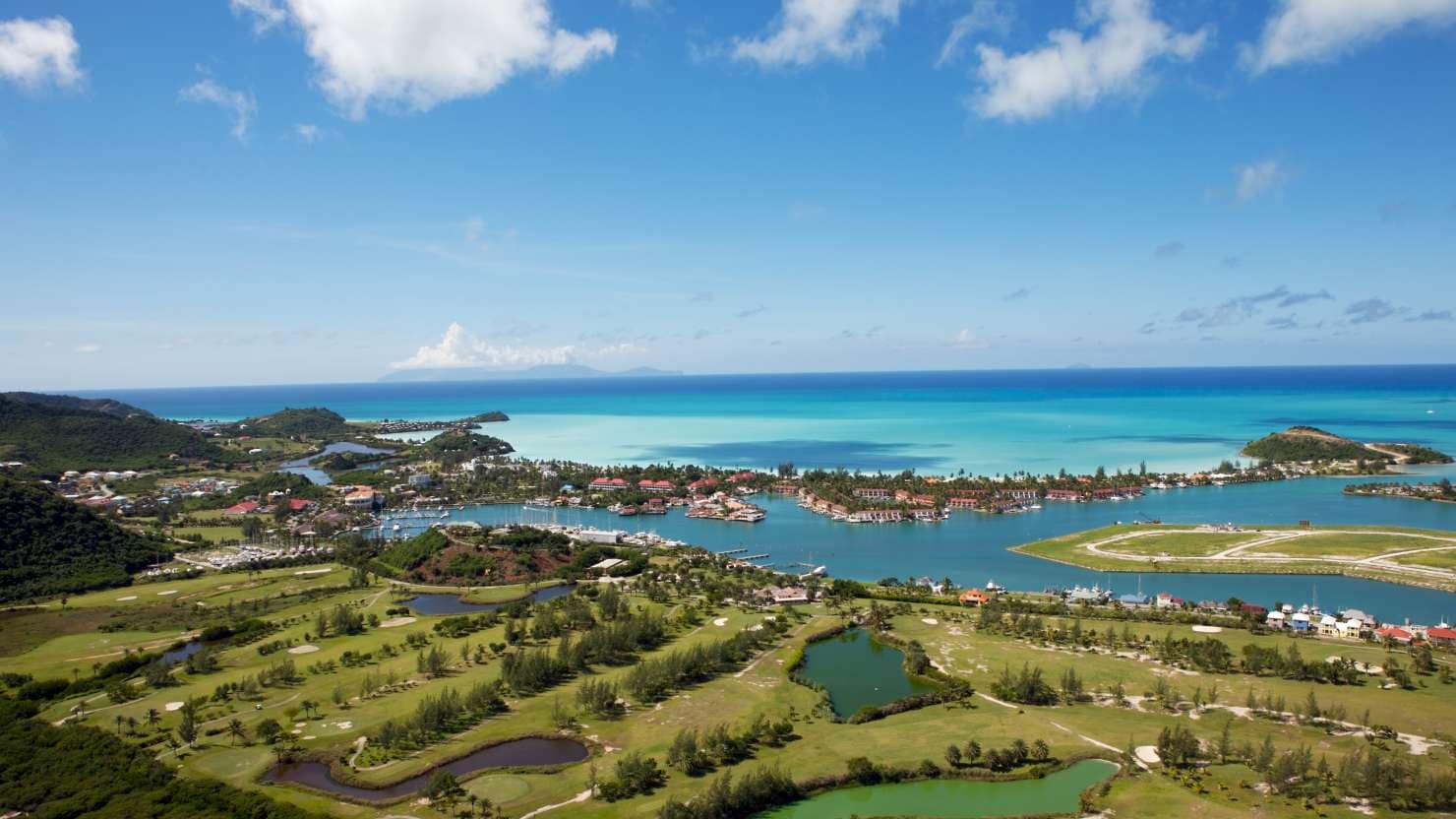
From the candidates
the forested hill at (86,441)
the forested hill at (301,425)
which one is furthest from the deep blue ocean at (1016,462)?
the forested hill at (86,441)

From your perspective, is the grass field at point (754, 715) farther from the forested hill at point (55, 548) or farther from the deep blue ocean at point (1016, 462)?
the deep blue ocean at point (1016, 462)

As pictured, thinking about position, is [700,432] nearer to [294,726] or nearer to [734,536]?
[734,536]

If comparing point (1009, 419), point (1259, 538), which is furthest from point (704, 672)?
point (1009, 419)

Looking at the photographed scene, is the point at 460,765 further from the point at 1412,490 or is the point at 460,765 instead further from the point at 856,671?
the point at 1412,490

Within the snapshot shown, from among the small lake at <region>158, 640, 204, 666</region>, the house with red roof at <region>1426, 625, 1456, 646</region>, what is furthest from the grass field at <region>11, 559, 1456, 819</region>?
the house with red roof at <region>1426, 625, 1456, 646</region>

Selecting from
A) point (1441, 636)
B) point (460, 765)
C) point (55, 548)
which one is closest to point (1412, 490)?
point (1441, 636)

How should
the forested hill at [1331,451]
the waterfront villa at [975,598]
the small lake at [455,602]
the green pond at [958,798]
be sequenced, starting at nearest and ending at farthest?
Result: the green pond at [958,798]
the waterfront villa at [975,598]
the small lake at [455,602]
the forested hill at [1331,451]
